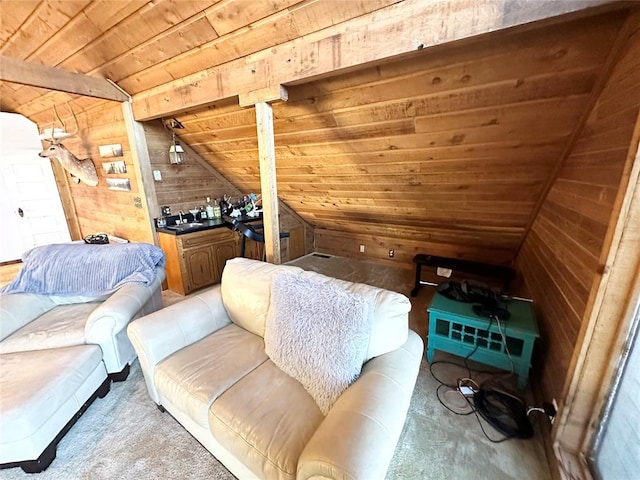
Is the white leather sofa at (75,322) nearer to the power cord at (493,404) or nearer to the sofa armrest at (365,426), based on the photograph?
the sofa armrest at (365,426)

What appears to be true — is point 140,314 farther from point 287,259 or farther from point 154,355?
point 287,259

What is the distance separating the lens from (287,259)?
4.24m

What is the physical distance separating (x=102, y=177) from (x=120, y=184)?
0.52m

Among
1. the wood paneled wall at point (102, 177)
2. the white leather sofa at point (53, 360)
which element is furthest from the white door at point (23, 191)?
the white leather sofa at point (53, 360)

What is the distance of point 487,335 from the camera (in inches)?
69.4

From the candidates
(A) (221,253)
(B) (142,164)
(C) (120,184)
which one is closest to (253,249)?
(A) (221,253)

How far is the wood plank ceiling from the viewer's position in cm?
133

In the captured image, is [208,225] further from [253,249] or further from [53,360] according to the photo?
[53,360]

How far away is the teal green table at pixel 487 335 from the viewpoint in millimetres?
1649

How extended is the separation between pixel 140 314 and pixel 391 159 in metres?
2.34

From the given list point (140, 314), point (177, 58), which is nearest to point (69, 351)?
point (140, 314)

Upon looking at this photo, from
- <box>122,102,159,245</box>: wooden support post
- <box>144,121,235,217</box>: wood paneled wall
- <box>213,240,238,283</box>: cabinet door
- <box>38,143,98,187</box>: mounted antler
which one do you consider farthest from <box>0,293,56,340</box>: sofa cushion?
<box>38,143,98,187</box>: mounted antler

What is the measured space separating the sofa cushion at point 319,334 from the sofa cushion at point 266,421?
0.07 metres

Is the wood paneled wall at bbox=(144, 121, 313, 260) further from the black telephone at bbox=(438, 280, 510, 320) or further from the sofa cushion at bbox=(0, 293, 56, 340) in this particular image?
the black telephone at bbox=(438, 280, 510, 320)
